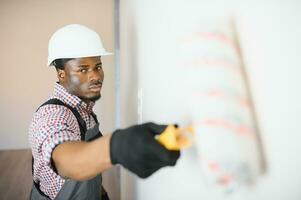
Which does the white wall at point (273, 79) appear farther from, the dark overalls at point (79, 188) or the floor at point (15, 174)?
the floor at point (15, 174)

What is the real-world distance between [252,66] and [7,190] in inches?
113

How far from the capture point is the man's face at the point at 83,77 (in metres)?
1.03

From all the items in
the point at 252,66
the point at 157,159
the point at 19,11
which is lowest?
the point at 157,159

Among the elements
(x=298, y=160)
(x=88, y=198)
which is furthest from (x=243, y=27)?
(x=88, y=198)

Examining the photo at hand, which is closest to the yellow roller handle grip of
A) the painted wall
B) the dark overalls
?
the dark overalls

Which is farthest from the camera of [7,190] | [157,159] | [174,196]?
[7,190]

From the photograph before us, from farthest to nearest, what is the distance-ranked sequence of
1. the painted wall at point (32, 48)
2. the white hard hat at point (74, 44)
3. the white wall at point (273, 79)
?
1. the painted wall at point (32, 48)
2. the white hard hat at point (74, 44)
3. the white wall at point (273, 79)

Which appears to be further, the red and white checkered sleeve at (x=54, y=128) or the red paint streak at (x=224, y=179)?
the red and white checkered sleeve at (x=54, y=128)

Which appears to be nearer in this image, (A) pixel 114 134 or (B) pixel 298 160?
(B) pixel 298 160

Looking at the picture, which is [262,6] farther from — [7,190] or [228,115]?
[7,190]

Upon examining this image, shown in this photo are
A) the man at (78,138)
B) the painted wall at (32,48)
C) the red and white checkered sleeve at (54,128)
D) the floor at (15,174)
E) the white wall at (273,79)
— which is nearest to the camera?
the white wall at (273,79)

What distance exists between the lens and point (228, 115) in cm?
39

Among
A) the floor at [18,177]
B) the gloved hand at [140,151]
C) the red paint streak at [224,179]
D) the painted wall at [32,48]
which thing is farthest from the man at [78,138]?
the painted wall at [32,48]

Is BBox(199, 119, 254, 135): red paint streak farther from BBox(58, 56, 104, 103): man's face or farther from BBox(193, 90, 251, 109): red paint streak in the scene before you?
BBox(58, 56, 104, 103): man's face
